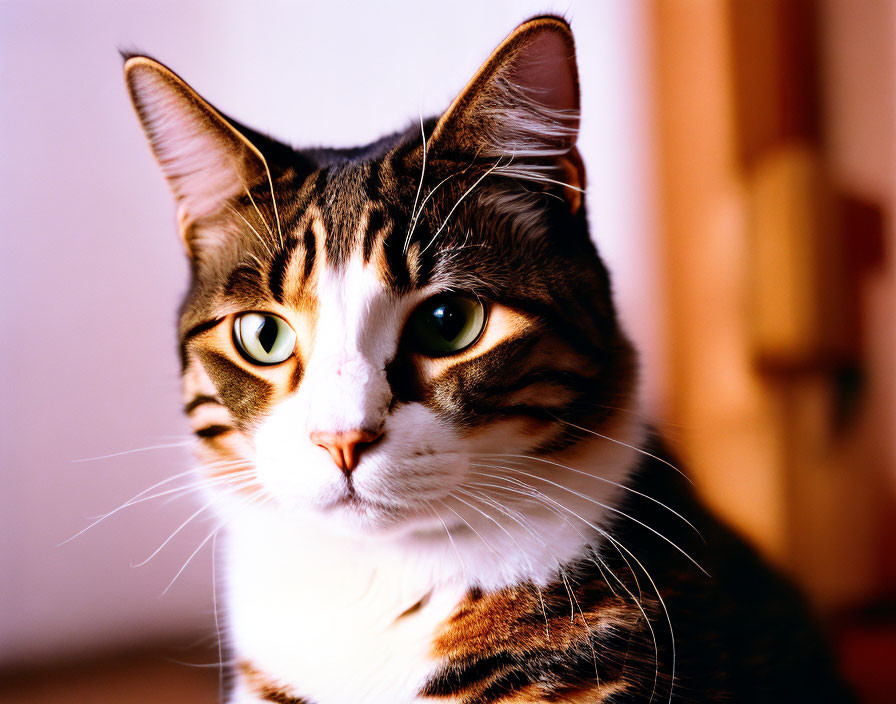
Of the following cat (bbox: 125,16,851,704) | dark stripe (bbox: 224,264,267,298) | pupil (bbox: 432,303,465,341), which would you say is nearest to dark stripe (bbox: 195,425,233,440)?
cat (bbox: 125,16,851,704)

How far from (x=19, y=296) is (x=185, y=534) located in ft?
1.10

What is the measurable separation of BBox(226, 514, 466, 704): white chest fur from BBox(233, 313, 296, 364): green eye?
16 centimetres

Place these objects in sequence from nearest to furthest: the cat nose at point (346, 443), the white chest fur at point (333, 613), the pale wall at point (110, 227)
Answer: the cat nose at point (346, 443)
the white chest fur at point (333, 613)
the pale wall at point (110, 227)

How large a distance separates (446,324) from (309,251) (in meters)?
0.14

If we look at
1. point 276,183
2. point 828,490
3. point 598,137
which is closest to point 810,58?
point 598,137

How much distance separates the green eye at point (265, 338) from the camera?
66 cm

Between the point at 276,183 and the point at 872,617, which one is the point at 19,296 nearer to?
the point at 276,183

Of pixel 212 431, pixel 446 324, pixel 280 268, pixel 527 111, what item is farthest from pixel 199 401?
pixel 527 111

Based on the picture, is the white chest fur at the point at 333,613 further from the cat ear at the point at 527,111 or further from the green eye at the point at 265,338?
the cat ear at the point at 527,111

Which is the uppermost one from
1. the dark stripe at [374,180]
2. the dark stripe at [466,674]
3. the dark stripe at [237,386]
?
the dark stripe at [374,180]

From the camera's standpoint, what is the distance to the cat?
59cm

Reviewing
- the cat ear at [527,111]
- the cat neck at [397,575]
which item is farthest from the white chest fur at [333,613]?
the cat ear at [527,111]

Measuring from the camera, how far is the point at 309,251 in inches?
25.5

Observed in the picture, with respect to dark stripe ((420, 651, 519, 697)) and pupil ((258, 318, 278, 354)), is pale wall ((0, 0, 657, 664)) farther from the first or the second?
dark stripe ((420, 651, 519, 697))
